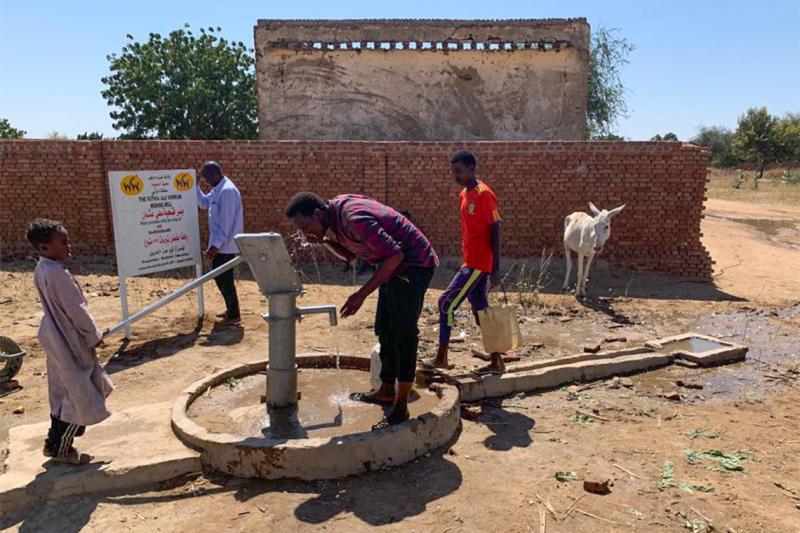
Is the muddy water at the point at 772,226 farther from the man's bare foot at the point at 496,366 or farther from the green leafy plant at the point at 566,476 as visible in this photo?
the green leafy plant at the point at 566,476

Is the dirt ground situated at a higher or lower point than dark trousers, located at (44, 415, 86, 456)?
lower

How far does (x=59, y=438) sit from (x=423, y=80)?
1174 centimetres

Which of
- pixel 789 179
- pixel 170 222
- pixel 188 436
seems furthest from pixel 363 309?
pixel 789 179

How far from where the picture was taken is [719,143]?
5594cm

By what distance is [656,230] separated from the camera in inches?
405

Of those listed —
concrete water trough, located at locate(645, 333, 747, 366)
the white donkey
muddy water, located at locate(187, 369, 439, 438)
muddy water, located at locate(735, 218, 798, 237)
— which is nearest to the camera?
muddy water, located at locate(187, 369, 439, 438)

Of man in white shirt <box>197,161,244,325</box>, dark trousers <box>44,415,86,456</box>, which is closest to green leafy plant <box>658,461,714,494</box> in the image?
dark trousers <box>44,415,86,456</box>

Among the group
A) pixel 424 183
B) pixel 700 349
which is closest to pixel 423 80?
pixel 424 183

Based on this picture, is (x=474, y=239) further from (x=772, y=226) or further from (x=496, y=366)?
(x=772, y=226)

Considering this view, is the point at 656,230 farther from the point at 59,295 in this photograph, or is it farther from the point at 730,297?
the point at 59,295

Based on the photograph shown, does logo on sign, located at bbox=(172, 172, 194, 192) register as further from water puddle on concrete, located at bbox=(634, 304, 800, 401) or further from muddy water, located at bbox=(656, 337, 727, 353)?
muddy water, located at bbox=(656, 337, 727, 353)

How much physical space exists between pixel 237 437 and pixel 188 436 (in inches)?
12.9

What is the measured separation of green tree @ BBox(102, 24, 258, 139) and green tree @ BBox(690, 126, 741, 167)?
122 feet

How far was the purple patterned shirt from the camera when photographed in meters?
3.42
